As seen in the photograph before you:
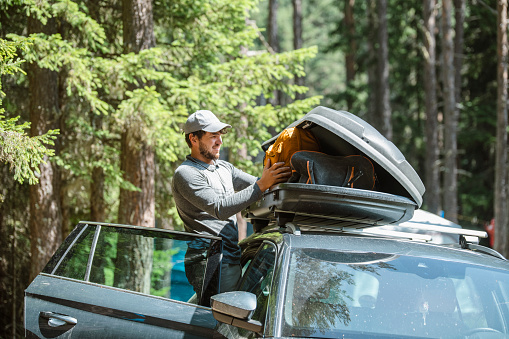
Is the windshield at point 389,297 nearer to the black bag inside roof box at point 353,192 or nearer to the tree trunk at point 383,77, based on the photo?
the black bag inside roof box at point 353,192

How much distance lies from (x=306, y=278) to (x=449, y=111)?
18.2 m

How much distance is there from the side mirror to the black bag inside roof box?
713mm

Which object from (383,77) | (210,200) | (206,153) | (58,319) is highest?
(383,77)

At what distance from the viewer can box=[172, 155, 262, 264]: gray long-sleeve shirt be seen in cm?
419

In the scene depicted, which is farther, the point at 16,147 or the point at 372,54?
the point at 372,54

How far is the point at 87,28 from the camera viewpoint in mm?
8328

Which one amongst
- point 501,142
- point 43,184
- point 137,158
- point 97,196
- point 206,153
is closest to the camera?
point 206,153

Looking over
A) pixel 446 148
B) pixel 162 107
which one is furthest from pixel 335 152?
pixel 446 148

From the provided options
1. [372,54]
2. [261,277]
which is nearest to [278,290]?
[261,277]

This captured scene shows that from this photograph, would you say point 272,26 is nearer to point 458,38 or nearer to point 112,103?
point 458,38

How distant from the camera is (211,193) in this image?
14.4ft

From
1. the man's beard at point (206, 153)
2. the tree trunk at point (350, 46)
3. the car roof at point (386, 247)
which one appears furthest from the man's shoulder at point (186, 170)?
the tree trunk at point (350, 46)

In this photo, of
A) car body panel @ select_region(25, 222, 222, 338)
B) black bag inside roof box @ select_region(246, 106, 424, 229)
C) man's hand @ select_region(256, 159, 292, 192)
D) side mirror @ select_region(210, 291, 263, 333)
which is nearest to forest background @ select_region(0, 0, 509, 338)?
car body panel @ select_region(25, 222, 222, 338)

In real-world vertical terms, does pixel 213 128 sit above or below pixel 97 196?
above
